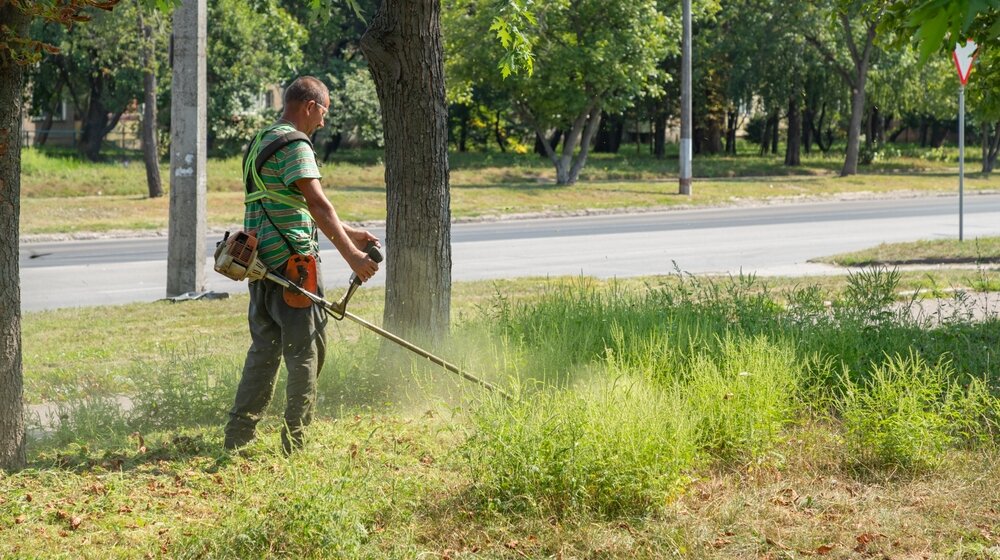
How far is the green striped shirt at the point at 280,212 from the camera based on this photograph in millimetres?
5543

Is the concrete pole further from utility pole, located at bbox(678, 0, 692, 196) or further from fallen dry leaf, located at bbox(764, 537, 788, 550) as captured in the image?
utility pole, located at bbox(678, 0, 692, 196)

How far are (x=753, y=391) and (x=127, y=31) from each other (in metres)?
22.1

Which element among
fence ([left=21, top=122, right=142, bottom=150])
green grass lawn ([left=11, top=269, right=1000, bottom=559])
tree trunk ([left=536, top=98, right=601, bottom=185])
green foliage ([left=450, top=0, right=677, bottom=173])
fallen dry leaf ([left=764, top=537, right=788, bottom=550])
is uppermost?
green foliage ([left=450, top=0, right=677, bottom=173])

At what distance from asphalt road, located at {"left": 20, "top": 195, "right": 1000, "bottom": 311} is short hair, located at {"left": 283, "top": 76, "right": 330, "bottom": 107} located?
571 centimetres

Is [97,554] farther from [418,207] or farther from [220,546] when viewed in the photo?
[418,207]

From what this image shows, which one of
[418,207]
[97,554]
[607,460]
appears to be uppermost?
[418,207]

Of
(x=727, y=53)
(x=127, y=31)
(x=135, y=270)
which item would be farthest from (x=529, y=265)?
(x=727, y=53)

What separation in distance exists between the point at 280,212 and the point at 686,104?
24992mm

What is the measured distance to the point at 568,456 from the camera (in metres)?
4.82

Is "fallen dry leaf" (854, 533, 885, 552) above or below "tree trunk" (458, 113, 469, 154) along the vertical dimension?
below

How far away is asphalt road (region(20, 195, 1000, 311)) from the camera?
14.5 metres

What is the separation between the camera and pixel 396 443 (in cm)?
576

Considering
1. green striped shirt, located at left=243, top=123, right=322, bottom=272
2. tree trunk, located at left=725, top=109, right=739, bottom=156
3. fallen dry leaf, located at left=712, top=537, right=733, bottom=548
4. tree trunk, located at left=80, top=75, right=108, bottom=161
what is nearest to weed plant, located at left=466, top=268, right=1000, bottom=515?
fallen dry leaf, located at left=712, top=537, right=733, bottom=548

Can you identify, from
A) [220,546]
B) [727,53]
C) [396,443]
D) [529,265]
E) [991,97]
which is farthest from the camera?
[727,53]
